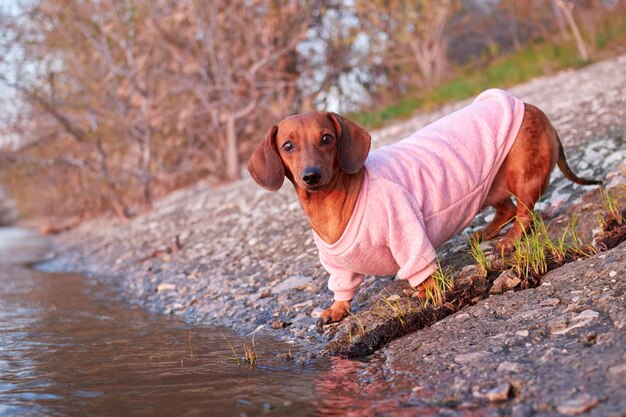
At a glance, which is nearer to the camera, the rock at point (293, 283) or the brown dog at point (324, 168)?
the brown dog at point (324, 168)

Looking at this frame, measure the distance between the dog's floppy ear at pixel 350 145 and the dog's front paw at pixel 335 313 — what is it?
33.2 inches

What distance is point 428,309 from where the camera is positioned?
3.65 m

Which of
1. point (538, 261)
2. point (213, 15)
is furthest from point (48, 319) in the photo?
point (213, 15)

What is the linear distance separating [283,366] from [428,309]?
2.75ft

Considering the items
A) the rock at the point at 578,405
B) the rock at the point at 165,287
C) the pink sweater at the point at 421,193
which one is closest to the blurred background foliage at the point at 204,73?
the rock at the point at 165,287

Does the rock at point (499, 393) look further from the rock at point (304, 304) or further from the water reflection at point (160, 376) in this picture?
the rock at point (304, 304)

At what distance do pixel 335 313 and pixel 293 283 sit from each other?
3.06ft

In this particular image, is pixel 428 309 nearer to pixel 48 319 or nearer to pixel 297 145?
pixel 297 145

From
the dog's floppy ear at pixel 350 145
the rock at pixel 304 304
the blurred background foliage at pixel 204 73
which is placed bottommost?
the rock at pixel 304 304

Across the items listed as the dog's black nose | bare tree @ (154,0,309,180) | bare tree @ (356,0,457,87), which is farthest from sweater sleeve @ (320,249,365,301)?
bare tree @ (356,0,457,87)

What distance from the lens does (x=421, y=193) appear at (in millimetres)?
3859

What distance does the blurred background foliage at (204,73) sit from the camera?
10.4m

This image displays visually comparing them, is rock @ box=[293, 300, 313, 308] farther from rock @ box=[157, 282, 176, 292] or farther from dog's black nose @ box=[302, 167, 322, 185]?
rock @ box=[157, 282, 176, 292]

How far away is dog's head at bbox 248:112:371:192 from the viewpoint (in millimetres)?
3625
